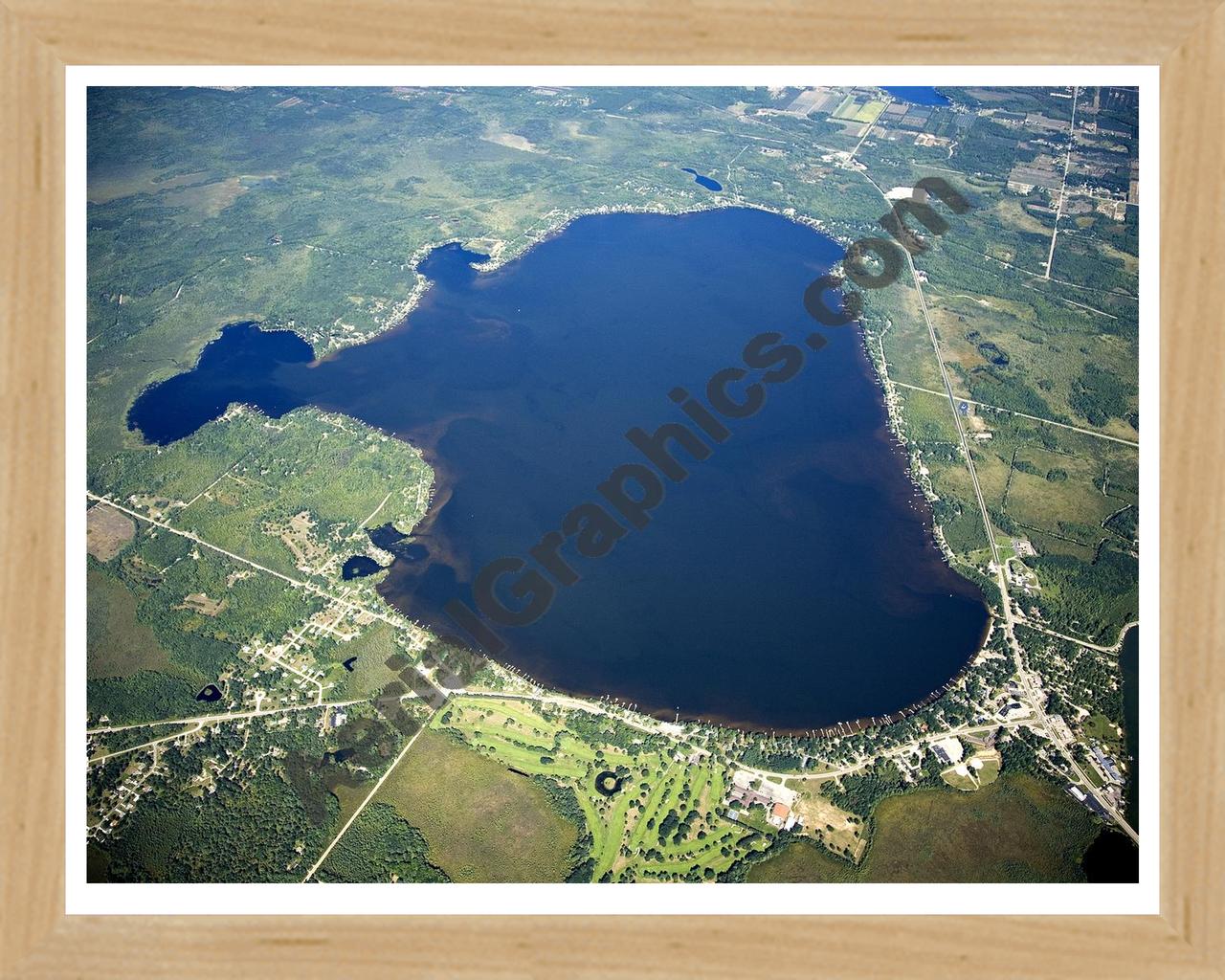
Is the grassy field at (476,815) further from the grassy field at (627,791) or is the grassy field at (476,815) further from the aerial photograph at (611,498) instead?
the grassy field at (627,791)

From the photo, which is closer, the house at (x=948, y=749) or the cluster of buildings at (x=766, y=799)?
the cluster of buildings at (x=766, y=799)

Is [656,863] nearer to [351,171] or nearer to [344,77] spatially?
[344,77]

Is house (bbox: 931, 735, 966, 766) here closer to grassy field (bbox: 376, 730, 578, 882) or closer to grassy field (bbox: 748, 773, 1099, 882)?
grassy field (bbox: 748, 773, 1099, 882)

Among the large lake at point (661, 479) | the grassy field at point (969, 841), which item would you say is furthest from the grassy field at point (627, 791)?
the large lake at point (661, 479)
